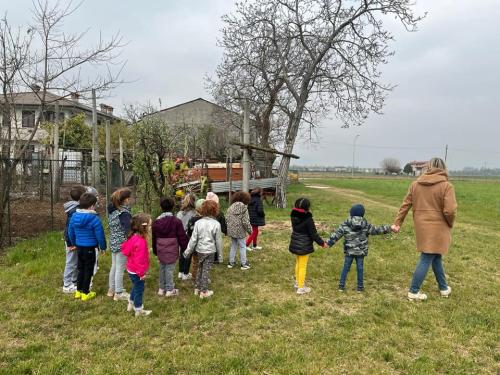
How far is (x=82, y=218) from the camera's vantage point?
492cm

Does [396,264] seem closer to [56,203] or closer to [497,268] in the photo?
[497,268]

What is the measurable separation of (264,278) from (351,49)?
42.3ft

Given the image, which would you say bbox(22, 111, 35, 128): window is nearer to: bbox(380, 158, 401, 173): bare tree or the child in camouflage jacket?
the child in camouflage jacket

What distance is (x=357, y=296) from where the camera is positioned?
536cm

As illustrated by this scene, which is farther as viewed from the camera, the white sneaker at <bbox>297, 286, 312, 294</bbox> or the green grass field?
the white sneaker at <bbox>297, 286, 312, 294</bbox>

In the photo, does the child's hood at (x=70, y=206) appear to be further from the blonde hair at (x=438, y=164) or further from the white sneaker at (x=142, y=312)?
the blonde hair at (x=438, y=164)

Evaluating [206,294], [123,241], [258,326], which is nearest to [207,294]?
[206,294]

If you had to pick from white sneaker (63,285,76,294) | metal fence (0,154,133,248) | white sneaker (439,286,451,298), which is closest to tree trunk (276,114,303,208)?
metal fence (0,154,133,248)

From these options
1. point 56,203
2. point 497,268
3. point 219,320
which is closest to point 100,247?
point 219,320

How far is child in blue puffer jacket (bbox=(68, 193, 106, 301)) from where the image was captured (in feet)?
16.2

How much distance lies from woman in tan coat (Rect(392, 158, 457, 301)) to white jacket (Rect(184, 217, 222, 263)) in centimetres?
238

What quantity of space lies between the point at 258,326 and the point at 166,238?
162 cm

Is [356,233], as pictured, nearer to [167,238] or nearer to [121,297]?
[167,238]

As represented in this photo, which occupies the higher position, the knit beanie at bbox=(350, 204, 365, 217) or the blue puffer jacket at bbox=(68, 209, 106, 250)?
the knit beanie at bbox=(350, 204, 365, 217)
